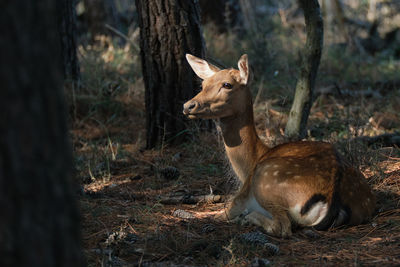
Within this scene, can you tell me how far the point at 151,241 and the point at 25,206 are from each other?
165 cm

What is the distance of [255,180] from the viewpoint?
370 centimetres

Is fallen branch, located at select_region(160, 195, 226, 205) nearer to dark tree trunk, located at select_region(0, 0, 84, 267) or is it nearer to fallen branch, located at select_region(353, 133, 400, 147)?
fallen branch, located at select_region(353, 133, 400, 147)

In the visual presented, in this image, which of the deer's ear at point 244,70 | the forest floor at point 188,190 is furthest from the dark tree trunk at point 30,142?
the deer's ear at point 244,70

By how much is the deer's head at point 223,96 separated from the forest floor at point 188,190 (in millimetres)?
780

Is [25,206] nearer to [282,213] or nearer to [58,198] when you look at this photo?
[58,198]

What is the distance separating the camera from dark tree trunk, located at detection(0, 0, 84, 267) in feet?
5.10

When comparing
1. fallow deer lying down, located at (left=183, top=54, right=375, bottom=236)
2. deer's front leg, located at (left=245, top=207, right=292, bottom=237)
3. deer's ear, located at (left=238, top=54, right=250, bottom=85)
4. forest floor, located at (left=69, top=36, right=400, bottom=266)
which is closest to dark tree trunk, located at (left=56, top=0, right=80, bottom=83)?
forest floor, located at (left=69, top=36, right=400, bottom=266)

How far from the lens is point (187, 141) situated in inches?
220

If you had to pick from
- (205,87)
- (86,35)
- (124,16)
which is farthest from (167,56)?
(124,16)

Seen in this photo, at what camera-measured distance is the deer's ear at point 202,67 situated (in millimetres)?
4195

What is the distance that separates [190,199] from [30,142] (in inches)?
104

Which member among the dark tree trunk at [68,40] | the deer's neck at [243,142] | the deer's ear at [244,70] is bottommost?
the deer's neck at [243,142]

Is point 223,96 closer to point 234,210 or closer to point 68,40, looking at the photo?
point 234,210

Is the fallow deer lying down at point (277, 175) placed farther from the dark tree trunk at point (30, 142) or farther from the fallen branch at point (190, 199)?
the dark tree trunk at point (30, 142)
